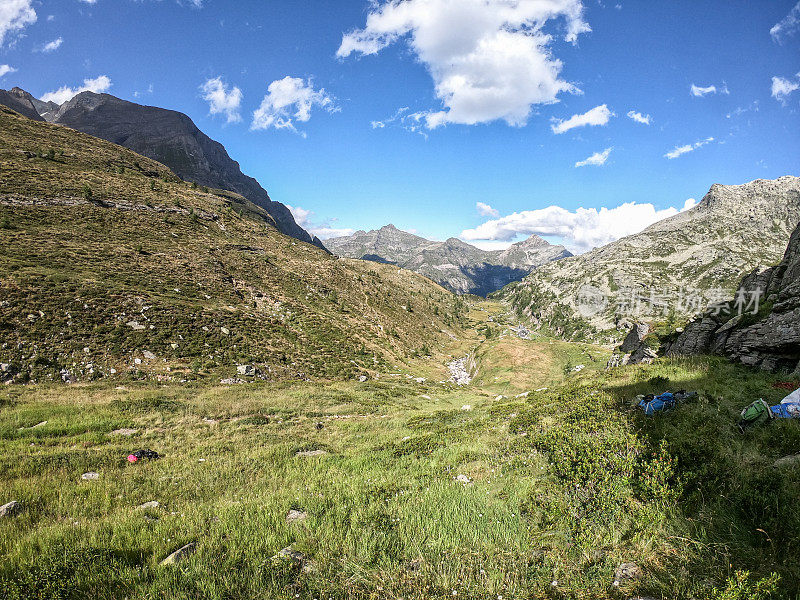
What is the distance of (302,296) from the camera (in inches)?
2122

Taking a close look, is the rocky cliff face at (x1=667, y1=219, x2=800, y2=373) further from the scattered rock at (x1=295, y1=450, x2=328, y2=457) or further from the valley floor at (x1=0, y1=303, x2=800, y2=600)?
the scattered rock at (x1=295, y1=450, x2=328, y2=457)

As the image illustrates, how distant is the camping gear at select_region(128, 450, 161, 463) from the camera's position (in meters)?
11.5

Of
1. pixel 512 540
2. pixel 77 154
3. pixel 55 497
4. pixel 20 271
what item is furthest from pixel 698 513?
pixel 77 154

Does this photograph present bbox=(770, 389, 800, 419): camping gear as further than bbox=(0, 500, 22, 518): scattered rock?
Yes

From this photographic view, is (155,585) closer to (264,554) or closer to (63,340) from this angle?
(264,554)

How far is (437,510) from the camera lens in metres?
6.99

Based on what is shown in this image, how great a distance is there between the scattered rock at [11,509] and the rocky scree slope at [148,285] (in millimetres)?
22625

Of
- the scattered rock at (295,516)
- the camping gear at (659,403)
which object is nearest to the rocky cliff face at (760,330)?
the camping gear at (659,403)

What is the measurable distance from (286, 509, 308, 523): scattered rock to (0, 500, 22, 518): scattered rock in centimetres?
641

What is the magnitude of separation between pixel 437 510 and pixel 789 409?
423 inches

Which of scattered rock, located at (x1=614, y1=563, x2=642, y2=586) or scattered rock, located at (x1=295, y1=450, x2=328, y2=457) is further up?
scattered rock, located at (x1=614, y1=563, x2=642, y2=586)

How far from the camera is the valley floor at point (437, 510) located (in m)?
4.64

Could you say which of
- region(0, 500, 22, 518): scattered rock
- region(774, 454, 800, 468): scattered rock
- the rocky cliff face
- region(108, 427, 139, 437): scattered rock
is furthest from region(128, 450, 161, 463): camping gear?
the rocky cliff face

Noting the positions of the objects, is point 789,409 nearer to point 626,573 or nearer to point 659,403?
point 659,403
